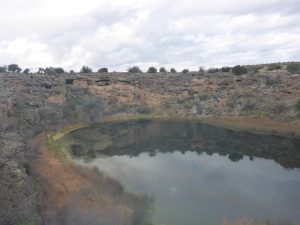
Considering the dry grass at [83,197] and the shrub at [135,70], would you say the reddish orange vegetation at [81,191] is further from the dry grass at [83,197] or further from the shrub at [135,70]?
the shrub at [135,70]

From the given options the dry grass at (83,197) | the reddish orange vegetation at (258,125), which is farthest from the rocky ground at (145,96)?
the dry grass at (83,197)

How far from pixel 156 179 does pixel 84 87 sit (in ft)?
140

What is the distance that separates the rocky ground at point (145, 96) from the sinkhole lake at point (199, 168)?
205 inches

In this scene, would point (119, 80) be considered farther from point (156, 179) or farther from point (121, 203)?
point (121, 203)

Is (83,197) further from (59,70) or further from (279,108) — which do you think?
(59,70)

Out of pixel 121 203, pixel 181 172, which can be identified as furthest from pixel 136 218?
pixel 181 172

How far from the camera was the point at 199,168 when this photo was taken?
1200 inches

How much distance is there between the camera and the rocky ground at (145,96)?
47656 millimetres

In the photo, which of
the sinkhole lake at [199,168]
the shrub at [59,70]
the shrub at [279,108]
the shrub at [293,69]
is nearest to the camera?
the sinkhole lake at [199,168]

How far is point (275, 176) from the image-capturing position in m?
28.0

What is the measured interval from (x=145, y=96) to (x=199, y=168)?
40.1 meters

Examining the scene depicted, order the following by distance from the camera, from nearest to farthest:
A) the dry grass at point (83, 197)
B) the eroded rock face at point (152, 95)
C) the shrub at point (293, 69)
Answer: the dry grass at point (83, 197), the eroded rock face at point (152, 95), the shrub at point (293, 69)

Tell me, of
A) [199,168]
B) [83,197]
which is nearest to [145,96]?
[199,168]

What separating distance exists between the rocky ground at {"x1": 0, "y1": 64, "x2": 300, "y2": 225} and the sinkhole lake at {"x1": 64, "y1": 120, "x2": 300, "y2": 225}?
5204 millimetres
